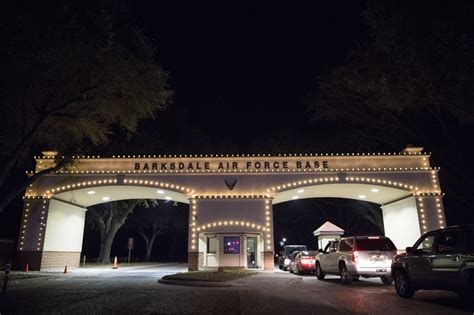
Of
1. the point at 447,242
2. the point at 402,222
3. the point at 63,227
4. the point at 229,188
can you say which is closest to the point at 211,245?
the point at 229,188

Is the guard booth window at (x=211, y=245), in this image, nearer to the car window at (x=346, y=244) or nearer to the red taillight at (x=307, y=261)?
the red taillight at (x=307, y=261)

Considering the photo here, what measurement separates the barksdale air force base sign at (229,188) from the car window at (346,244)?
7.19 meters

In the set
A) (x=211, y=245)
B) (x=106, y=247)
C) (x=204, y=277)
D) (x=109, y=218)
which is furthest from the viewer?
(x=109, y=218)

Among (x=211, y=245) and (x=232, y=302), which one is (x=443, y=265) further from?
(x=211, y=245)

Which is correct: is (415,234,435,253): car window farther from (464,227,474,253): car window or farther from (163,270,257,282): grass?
(163,270,257,282): grass

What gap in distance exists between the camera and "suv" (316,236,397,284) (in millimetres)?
12266

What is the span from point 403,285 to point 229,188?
1300cm

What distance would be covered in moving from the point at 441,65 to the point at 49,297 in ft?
49.5

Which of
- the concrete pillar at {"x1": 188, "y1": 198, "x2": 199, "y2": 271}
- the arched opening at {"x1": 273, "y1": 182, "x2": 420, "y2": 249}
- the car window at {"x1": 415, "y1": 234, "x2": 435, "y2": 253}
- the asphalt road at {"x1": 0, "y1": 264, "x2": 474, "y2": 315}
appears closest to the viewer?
the asphalt road at {"x1": 0, "y1": 264, "x2": 474, "y2": 315}

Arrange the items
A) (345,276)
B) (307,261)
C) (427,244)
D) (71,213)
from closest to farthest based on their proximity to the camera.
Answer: (427,244) → (345,276) → (307,261) → (71,213)

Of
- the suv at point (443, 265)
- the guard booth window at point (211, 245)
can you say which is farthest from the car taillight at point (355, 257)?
the guard booth window at point (211, 245)

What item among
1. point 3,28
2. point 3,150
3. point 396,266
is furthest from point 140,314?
point 3,150

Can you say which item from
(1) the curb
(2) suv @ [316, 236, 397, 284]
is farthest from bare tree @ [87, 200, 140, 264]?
(2) suv @ [316, 236, 397, 284]

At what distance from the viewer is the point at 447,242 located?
27.4ft
